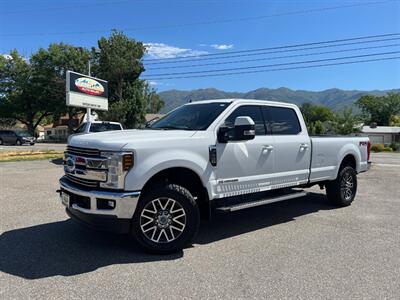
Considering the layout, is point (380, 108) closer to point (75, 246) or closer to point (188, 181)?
point (188, 181)

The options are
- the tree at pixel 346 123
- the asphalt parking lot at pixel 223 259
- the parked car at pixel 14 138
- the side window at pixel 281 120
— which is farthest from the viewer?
the tree at pixel 346 123

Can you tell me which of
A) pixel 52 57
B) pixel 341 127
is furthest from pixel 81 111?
pixel 341 127

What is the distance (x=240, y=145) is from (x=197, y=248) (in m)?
1.60

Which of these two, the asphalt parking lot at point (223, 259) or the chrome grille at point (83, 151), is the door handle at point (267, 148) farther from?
the chrome grille at point (83, 151)

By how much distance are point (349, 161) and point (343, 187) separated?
71 centimetres

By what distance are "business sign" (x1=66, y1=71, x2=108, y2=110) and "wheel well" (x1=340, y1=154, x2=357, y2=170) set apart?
59.2ft

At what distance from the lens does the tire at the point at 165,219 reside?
16.1 feet

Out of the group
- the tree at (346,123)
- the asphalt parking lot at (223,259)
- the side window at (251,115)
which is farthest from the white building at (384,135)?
the side window at (251,115)

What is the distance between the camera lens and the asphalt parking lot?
3963 mm

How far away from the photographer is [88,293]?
152 inches

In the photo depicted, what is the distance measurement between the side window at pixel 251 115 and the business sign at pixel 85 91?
18.4 metres

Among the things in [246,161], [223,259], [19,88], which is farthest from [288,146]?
[19,88]

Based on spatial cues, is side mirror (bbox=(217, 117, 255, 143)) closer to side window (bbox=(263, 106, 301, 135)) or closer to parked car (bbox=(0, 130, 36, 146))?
side window (bbox=(263, 106, 301, 135))

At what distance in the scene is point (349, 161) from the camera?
8500 millimetres
